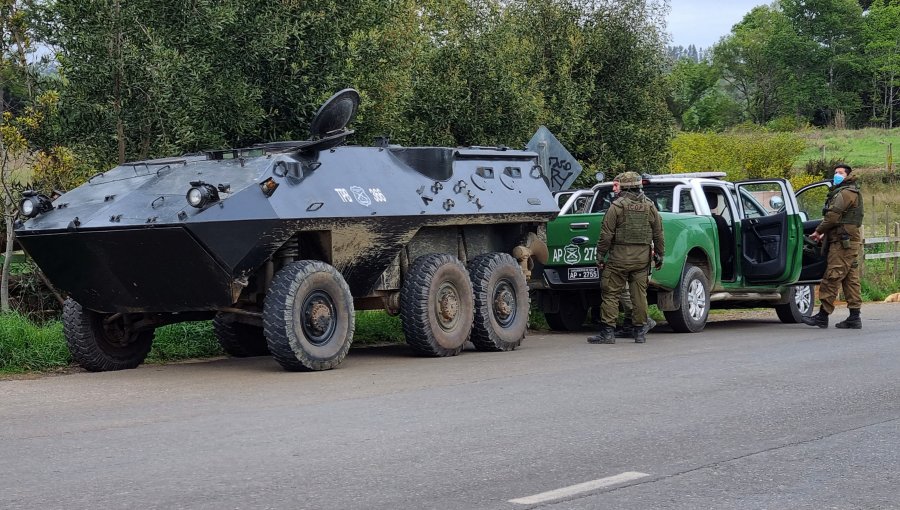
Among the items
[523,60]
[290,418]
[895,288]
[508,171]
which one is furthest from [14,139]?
[895,288]

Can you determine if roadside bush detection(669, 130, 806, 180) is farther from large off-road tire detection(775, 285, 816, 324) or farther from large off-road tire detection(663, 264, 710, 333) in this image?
large off-road tire detection(663, 264, 710, 333)

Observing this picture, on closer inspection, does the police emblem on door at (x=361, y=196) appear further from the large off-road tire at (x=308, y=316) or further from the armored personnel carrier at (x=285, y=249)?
the large off-road tire at (x=308, y=316)

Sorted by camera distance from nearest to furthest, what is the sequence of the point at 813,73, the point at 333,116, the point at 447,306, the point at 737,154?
1. the point at 333,116
2. the point at 447,306
3. the point at 737,154
4. the point at 813,73

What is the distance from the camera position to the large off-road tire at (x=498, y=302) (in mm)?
13047

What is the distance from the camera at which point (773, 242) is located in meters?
16.4

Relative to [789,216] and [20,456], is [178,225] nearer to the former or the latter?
[20,456]

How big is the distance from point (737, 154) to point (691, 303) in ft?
92.6

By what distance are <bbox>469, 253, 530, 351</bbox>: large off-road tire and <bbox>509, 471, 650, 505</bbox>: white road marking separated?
22.1 ft

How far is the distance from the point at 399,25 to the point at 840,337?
878 centimetres

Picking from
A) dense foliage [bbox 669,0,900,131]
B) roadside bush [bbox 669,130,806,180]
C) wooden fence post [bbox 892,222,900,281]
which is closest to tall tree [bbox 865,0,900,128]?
dense foliage [bbox 669,0,900,131]

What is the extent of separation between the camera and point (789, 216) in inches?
640

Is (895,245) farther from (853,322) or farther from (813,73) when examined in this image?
(813,73)

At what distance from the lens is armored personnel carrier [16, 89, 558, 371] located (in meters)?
10.5

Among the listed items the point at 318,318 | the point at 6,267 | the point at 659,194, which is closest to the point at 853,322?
the point at 659,194
